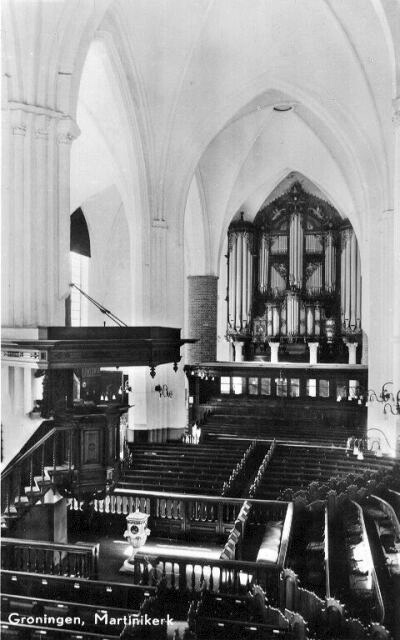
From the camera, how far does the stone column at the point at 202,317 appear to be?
2416 cm

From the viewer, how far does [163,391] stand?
60.0ft

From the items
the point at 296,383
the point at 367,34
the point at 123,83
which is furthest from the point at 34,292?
the point at 296,383

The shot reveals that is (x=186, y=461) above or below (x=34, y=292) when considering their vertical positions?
below

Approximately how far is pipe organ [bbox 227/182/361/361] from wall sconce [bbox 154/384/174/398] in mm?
9663

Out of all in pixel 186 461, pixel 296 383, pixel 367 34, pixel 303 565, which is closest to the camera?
pixel 303 565

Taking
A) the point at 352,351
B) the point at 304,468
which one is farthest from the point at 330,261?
the point at 304,468

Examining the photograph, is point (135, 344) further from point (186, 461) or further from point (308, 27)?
point (308, 27)

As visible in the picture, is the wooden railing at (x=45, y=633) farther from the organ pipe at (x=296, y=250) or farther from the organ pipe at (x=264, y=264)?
the organ pipe at (x=264, y=264)

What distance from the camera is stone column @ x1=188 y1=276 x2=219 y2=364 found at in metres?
24.2

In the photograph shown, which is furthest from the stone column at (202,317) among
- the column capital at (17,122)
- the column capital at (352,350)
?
the column capital at (17,122)

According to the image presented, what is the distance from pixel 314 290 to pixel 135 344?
18.3m

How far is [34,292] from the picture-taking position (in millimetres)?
10664

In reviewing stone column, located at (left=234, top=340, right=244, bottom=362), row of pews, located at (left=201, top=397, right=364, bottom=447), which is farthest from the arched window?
stone column, located at (left=234, top=340, right=244, bottom=362)

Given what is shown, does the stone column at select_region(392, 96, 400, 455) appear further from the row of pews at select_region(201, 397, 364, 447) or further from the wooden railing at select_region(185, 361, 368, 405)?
the wooden railing at select_region(185, 361, 368, 405)
